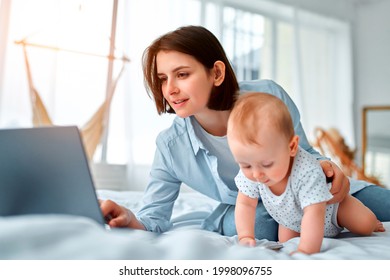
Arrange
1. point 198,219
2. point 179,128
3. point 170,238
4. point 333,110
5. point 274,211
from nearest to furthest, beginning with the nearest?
point 170,238 < point 274,211 < point 179,128 < point 198,219 < point 333,110

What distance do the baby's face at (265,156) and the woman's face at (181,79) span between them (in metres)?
0.14

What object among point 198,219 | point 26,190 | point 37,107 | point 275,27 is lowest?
point 198,219

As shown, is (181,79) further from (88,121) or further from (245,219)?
(88,121)

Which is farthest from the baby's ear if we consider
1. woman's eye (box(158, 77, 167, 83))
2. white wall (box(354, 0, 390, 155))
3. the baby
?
white wall (box(354, 0, 390, 155))

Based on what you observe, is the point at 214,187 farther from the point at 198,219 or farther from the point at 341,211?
the point at 341,211

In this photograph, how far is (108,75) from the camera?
175 centimetres

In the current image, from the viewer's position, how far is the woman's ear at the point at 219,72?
660mm

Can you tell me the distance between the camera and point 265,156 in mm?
504

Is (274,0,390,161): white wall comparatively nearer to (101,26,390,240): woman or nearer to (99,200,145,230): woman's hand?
(101,26,390,240): woman

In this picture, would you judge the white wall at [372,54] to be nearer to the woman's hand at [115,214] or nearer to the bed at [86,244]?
the woman's hand at [115,214]

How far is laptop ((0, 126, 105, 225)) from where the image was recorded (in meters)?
0.46

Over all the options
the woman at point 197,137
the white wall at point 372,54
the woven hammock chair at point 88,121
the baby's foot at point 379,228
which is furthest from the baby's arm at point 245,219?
the white wall at point 372,54
